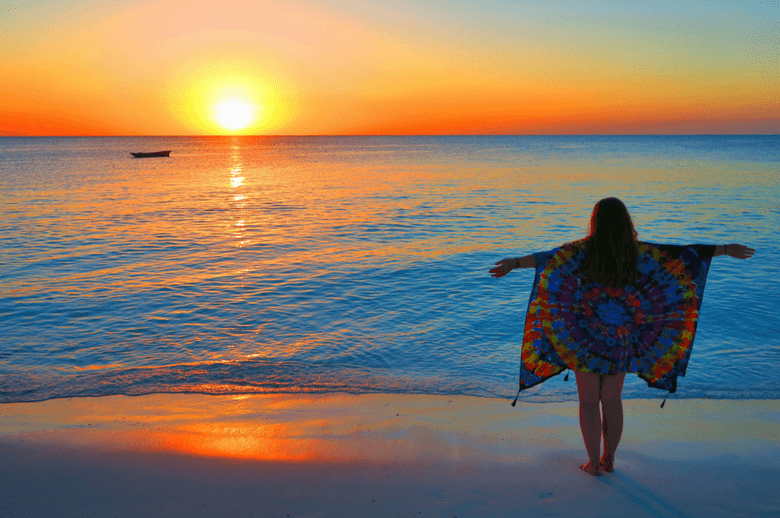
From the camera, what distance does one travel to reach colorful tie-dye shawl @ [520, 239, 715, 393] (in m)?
3.97

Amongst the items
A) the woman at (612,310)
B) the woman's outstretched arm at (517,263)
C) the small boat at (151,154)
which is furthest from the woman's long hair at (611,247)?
the small boat at (151,154)

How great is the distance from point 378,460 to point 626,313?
2410mm

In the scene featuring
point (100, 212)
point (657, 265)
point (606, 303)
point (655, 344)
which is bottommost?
point (100, 212)

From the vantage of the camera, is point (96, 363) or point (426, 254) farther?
point (426, 254)

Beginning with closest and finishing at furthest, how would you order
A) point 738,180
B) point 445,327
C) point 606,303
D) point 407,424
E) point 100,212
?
1. point 606,303
2. point 407,424
3. point 445,327
4. point 100,212
5. point 738,180

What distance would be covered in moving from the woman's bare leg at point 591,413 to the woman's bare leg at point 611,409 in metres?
0.06

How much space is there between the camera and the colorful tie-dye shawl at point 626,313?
397cm

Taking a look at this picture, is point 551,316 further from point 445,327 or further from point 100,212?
point 100,212

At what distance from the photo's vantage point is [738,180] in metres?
38.2

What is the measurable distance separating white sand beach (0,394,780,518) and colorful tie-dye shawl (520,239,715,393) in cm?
94

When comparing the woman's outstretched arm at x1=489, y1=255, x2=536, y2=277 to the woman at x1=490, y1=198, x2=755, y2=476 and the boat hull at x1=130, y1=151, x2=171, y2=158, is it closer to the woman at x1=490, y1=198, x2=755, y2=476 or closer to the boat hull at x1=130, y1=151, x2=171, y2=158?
the woman at x1=490, y1=198, x2=755, y2=476

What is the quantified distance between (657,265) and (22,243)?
753 inches

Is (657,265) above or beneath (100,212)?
above

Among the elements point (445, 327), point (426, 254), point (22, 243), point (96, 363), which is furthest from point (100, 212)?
point (445, 327)
